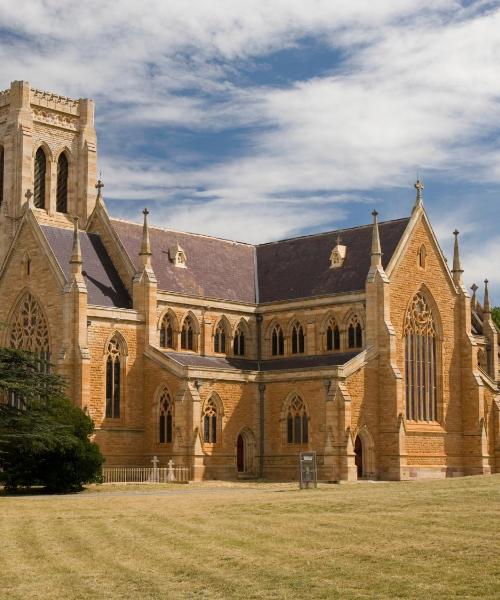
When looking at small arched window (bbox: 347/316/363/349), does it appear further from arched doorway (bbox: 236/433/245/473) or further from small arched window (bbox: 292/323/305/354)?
arched doorway (bbox: 236/433/245/473)

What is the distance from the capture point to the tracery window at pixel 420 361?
216 ft

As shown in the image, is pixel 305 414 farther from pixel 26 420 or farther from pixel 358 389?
pixel 26 420

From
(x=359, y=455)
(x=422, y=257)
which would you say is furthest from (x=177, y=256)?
(x=359, y=455)

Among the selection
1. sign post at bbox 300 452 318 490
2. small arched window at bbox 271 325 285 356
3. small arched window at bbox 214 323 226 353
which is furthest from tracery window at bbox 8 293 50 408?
sign post at bbox 300 452 318 490

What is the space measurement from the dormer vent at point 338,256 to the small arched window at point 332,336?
3841mm

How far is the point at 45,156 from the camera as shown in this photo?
8725cm

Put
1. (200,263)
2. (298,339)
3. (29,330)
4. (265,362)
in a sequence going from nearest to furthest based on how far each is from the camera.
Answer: (29,330) → (298,339) → (265,362) → (200,263)

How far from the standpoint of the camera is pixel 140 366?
6288 centimetres

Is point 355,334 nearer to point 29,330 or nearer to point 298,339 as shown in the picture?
point 298,339

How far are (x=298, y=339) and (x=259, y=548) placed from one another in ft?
140

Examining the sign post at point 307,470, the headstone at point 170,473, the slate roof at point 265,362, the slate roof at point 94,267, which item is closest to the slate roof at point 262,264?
the slate roof at point 94,267

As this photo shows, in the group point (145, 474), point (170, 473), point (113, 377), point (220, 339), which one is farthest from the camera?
point (220, 339)

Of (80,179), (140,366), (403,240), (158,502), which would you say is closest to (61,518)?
(158,502)

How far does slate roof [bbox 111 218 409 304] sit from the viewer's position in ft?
220
